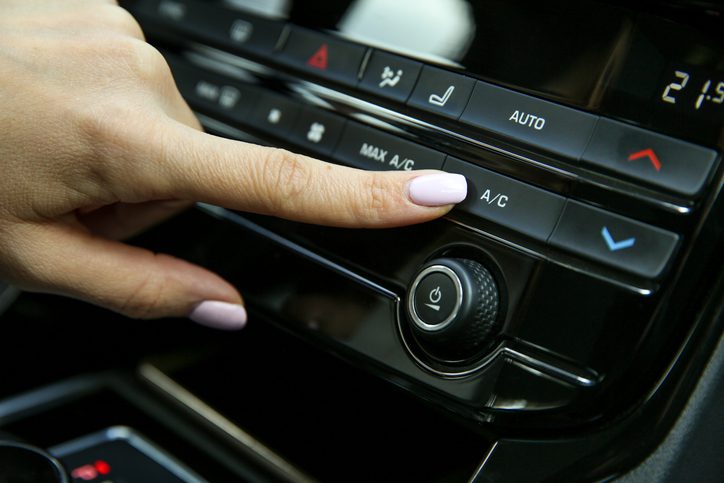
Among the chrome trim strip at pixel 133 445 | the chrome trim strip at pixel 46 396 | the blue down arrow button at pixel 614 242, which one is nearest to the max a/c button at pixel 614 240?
the blue down arrow button at pixel 614 242

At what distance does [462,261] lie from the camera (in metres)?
0.56

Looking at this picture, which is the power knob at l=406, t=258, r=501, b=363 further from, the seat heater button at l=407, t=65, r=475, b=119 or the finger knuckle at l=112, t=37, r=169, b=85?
the finger knuckle at l=112, t=37, r=169, b=85

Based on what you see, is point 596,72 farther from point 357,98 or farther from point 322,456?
point 322,456

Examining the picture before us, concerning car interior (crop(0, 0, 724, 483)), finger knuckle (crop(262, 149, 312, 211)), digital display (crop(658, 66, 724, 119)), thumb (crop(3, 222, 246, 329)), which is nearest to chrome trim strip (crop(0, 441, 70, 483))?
car interior (crop(0, 0, 724, 483))

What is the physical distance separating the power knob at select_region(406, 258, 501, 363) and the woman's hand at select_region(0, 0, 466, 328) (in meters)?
0.05

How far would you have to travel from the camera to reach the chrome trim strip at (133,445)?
2.35 feet

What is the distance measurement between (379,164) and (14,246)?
307mm

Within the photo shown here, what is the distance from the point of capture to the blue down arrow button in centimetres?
52

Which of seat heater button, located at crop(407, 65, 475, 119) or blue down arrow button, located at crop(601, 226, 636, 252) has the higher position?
seat heater button, located at crop(407, 65, 475, 119)

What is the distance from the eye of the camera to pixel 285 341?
71 centimetres

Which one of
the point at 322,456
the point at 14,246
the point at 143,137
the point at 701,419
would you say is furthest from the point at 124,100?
the point at 701,419

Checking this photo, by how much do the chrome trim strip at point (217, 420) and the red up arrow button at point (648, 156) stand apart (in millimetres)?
390

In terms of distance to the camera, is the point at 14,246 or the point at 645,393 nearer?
the point at 645,393

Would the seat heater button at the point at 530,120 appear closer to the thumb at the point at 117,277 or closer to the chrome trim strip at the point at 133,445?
the thumb at the point at 117,277
